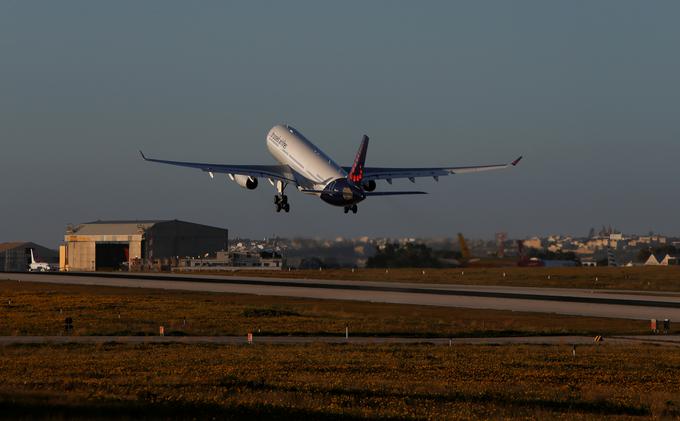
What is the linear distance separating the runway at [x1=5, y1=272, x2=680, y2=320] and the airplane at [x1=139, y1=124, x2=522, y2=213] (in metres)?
9.10

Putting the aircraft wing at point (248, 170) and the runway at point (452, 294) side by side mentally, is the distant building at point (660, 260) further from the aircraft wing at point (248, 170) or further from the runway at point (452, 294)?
the aircraft wing at point (248, 170)

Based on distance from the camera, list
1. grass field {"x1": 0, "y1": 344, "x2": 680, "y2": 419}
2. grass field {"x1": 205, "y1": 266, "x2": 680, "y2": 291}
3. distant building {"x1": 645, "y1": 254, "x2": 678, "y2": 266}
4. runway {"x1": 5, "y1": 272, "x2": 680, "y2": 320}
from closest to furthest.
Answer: grass field {"x1": 0, "y1": 344, "x2": 680, "y2": 419} → runway {"x1": 5, "y1": 272, "x2": 680, "y2": 320} → grass field {"x1": 205, "y1": 266, "x2": 680, "y2": 291} → distant building {"x1": 645, "y1": 254, "x2": 678, "y2": 266}

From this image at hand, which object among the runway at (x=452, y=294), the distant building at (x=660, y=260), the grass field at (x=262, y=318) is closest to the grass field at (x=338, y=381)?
the grass field at (x=262, y=318)

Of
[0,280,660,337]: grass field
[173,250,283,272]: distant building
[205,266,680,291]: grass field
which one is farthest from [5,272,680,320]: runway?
[173,250,283,272]: distant building

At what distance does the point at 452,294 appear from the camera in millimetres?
98562

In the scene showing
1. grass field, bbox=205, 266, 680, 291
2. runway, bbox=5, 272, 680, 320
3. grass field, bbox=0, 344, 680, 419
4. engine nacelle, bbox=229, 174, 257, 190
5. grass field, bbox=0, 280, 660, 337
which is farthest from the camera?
grass field, bbox=205, 266, 680, 291

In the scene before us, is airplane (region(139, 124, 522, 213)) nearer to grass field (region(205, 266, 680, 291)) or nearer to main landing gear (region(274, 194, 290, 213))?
main landing gear (region(274, 194, 290, 213))

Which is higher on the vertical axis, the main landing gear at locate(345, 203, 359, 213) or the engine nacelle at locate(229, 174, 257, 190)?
the engine nacelle at locate(229, 174, 257, 190)

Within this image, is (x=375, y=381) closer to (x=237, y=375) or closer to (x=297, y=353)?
(x=237, y=375)

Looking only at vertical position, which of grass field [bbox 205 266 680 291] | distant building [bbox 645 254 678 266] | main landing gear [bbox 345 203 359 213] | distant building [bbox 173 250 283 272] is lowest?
grass field [bbox 205 266 680 291]

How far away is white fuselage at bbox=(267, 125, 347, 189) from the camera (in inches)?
3834

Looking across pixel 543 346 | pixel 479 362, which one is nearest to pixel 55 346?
pixel 479 362

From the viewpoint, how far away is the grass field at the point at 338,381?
29.5 m

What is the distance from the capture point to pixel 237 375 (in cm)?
3956
